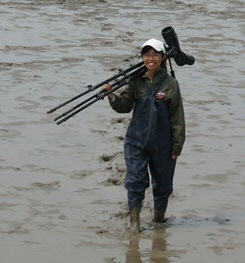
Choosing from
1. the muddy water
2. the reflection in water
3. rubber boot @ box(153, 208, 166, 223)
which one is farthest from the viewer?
rubber boot @ box(153, 208, 166, 223)

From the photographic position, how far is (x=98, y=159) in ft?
27.4

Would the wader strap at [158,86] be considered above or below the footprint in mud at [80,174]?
above

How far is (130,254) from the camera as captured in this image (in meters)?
6.04

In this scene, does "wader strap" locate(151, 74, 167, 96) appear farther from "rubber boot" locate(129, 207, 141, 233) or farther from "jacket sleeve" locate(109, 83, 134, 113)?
"rubber boot" locate(129, 207, 141, 233)

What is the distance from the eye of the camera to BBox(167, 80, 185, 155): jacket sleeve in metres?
6.38

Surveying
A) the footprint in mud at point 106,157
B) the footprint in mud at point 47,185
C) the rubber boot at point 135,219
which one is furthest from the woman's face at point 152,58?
the footprint in mud at point 106,157

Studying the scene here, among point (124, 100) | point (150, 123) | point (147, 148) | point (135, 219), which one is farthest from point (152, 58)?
point (135, 219)

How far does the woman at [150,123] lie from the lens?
6.35m

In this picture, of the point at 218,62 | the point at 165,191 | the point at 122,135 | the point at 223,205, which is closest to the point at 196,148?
the point at 122,135

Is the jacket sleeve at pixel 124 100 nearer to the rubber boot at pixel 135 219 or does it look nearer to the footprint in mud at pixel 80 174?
the rubber boot at pixel 135 219

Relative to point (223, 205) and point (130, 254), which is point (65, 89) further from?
point (130, 254)

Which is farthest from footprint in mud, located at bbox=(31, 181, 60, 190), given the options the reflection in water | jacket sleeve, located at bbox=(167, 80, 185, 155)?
jacket sleeve, located at bbox=(167, 80, 185, 155)

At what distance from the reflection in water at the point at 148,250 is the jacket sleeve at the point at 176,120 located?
0.66 meters

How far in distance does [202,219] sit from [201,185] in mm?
832
